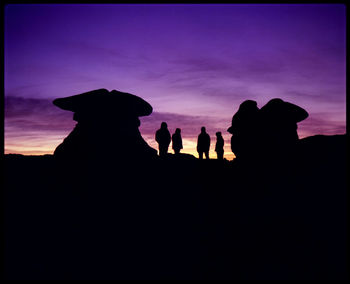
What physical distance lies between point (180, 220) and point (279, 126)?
24.5ft

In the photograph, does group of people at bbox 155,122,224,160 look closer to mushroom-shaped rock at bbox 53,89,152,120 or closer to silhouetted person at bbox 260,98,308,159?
silhouetted person at bbox 260,98,308,159

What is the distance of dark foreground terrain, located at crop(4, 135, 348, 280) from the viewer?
21.3 ft

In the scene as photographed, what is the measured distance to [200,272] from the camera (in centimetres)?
620

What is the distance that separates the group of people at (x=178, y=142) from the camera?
14.3 metres

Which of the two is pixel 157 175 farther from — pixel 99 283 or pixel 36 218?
pixel 99 283

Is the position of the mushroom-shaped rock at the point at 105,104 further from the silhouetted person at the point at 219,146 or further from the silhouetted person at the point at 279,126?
the silhouetted person at the point at 279,126

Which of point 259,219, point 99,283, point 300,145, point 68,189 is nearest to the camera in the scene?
point 99,283

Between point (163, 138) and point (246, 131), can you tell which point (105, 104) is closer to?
point (163, 138)

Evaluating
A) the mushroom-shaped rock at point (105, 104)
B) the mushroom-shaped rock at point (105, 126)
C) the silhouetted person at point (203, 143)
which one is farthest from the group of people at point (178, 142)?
the mushroom-shaped rock at point (105, 104)

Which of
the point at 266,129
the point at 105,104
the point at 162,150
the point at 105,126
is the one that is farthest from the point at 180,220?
the point at 105,104

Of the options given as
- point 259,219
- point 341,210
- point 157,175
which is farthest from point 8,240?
point 341,210

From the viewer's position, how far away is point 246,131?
1320cm

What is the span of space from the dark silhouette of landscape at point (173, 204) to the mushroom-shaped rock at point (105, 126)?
0.19ft

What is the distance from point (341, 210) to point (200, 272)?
5982mm
